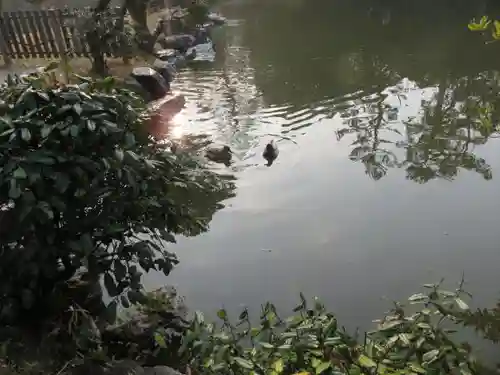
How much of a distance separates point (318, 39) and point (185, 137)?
20.4 feet

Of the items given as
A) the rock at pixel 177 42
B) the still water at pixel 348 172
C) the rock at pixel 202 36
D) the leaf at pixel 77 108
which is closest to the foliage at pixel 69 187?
the leaf at pixel 77 108

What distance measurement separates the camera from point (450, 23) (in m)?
12.8

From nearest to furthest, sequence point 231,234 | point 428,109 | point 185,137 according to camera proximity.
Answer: point 231,234
point 185,137
point 428,109

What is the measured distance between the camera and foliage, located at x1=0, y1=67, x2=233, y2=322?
2055 mm

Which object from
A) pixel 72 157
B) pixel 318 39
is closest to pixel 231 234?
pixel 72 157

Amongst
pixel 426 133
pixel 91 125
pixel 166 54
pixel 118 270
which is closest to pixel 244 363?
pixel 118 270

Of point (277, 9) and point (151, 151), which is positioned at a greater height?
point (151, 151)

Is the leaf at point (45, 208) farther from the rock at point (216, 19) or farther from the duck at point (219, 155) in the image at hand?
the rock at point (216, 19)

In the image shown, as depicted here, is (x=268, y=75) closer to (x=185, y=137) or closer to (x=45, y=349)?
(x=185, y=137)

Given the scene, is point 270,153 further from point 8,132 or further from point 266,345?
point 8,132

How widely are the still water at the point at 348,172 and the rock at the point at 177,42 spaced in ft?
2.91

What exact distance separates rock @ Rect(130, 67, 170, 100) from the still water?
643 mm

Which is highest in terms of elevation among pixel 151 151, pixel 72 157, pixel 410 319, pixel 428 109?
pixel 72 157

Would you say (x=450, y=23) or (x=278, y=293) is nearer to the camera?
(x=278, y=293)
